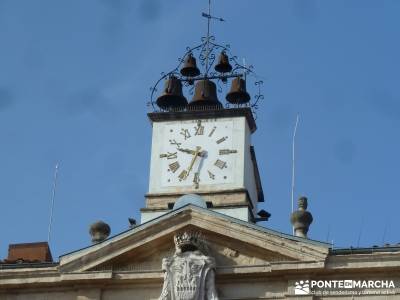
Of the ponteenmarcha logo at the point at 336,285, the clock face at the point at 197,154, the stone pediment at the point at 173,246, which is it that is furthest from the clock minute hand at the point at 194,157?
the ponteenmarcha logo at the point at 336,285

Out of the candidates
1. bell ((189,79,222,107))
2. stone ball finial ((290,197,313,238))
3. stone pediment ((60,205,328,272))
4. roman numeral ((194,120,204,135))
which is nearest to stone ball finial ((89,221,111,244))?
stone pediment ((60,205,328,272))

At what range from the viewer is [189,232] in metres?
39.3

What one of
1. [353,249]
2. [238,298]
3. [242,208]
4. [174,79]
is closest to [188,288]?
[238,298]

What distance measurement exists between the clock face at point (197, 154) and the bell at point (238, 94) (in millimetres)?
2082

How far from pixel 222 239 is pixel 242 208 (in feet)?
20.0

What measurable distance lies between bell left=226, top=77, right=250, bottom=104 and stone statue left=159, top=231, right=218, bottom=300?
10.5 metres

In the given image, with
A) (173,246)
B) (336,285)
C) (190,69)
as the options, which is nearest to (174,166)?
(190,69)

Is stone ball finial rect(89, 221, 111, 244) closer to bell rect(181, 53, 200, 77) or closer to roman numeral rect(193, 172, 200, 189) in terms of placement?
roman numeral rect(193, 172, 200, 189)

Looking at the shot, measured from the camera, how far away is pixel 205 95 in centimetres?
4881

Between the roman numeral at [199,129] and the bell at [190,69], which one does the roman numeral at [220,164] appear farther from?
the bell at [190,69]

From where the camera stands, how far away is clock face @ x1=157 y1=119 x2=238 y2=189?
46.1 metres

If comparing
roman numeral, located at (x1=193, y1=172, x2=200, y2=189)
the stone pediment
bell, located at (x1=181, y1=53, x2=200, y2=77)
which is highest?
bell, located at (x1=181, y1=53, x2=200, y2=77)

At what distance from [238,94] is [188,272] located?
11.8 m

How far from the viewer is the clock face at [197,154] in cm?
4606
